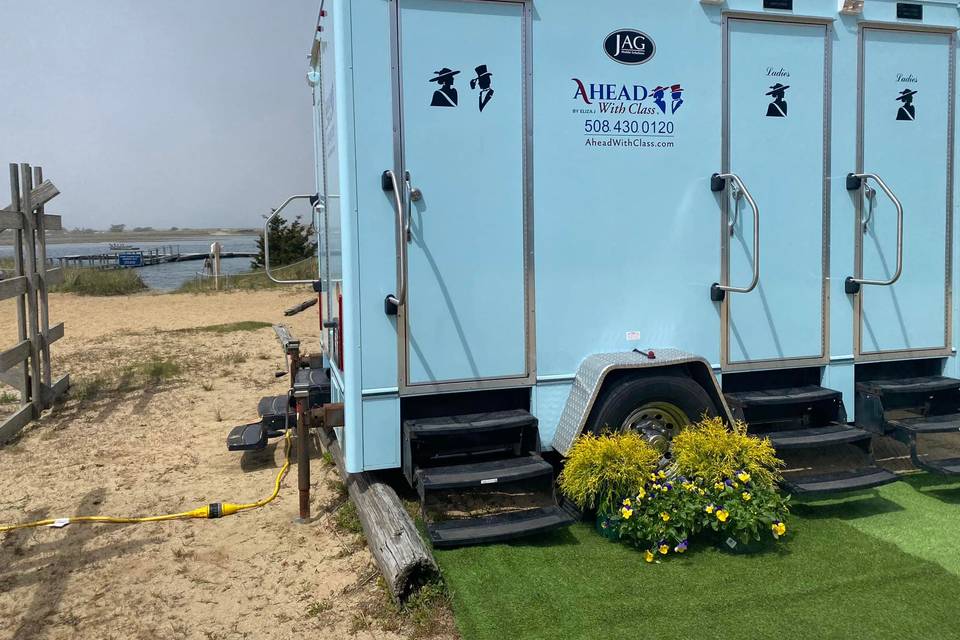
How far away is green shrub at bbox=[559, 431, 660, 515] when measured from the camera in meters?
3.75

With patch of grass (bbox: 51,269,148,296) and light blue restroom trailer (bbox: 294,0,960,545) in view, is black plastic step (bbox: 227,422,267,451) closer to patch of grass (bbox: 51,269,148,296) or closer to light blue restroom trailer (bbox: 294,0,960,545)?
light blue restroom trailer (bbox: 294,0,960,545)

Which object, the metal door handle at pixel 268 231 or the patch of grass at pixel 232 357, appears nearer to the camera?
the metal door handle at pixel 268 231

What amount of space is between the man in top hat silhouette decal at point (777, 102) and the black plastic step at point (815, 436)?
187 centimetres

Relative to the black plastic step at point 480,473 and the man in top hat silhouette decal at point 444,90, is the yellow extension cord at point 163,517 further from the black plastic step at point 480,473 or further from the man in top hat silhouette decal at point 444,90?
the man in top hat silhouette decal at point 444,90

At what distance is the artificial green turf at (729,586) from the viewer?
3047 mm

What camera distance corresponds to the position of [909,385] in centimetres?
471

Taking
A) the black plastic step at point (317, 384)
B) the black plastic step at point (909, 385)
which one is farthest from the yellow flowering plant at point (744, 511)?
the black plastic step at point (317, 384)

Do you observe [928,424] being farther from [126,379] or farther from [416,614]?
[126,379]

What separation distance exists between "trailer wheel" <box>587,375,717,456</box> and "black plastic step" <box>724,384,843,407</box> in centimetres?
28

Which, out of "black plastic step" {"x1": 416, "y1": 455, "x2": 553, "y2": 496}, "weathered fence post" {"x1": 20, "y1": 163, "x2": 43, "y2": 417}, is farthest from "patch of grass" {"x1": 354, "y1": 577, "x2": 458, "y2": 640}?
"weathered fence post" {"x1": 20, "y1": 163, "x2": 43, "y2": 417}

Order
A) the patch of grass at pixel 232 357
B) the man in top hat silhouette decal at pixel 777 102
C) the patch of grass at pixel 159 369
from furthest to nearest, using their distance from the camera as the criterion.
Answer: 1. the patch of grass at pixel 232 357
2. the patch of grass at pixel 159 369
3. the man in top hat silhouette decal at pixel 777 102

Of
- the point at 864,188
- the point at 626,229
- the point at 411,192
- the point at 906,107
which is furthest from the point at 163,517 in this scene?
the point at 906,107

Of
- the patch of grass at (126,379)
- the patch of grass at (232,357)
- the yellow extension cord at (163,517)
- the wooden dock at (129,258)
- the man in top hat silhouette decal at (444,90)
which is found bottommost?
the yellow extension cord at (163,517)

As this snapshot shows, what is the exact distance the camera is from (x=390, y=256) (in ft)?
13.0
